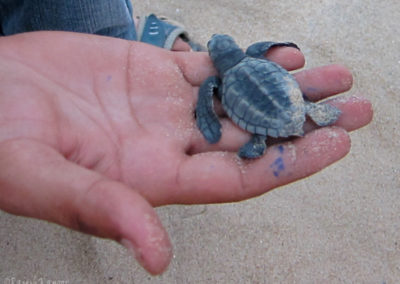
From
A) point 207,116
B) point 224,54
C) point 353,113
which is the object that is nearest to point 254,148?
point 207,116

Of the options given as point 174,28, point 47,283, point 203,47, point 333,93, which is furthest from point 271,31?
point 47,283

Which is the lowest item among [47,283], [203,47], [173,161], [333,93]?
[47,283]

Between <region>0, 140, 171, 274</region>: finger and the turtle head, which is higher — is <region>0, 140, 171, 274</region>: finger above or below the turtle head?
above

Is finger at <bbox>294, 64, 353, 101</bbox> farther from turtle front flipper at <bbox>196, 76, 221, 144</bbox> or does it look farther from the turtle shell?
turtle front flipper at <bbox>196, 76, 221, 144</bbox>

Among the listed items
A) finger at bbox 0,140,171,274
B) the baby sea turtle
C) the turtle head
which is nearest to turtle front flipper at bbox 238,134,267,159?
the baby sea turtle

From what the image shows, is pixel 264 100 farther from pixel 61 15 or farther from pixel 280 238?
pixel 61 15

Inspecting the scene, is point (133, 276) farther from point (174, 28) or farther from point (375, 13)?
point (375, 13)
